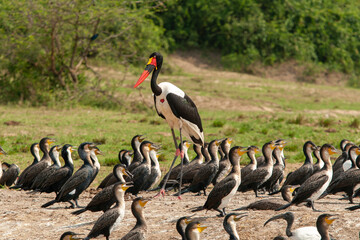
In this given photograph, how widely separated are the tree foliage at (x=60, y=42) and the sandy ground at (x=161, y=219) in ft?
36.6

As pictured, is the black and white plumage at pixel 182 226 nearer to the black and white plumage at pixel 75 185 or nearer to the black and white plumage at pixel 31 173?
the black and white plumage at pixel 75 185

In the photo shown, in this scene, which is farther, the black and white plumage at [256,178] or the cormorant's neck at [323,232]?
the black and white plumage at [256,178]

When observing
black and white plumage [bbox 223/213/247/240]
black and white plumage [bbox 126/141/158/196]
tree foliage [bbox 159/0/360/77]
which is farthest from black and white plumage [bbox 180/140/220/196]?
tree foliage [bbox 159/0/360/77]

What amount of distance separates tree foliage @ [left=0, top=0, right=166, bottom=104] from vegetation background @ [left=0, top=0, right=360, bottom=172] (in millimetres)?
44

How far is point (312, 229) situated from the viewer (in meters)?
6.77

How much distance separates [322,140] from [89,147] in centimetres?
770

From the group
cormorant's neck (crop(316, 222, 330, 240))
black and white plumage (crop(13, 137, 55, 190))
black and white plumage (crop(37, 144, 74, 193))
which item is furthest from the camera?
black and white plumage (crop(13, 137, 55, 190))

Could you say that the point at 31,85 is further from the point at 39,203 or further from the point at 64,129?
the point at 39,203

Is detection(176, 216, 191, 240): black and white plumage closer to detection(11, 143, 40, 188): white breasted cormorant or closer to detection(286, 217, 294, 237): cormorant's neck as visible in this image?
detection(286, 217, 294, 237): cormorant's neck

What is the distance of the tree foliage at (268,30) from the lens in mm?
30156

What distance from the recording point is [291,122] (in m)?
→ 18.2

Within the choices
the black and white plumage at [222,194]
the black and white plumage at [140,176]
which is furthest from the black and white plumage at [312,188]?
the black and white plumage at [140,176]

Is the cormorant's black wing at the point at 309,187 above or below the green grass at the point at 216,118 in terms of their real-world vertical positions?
above

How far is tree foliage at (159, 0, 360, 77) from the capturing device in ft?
98.9
